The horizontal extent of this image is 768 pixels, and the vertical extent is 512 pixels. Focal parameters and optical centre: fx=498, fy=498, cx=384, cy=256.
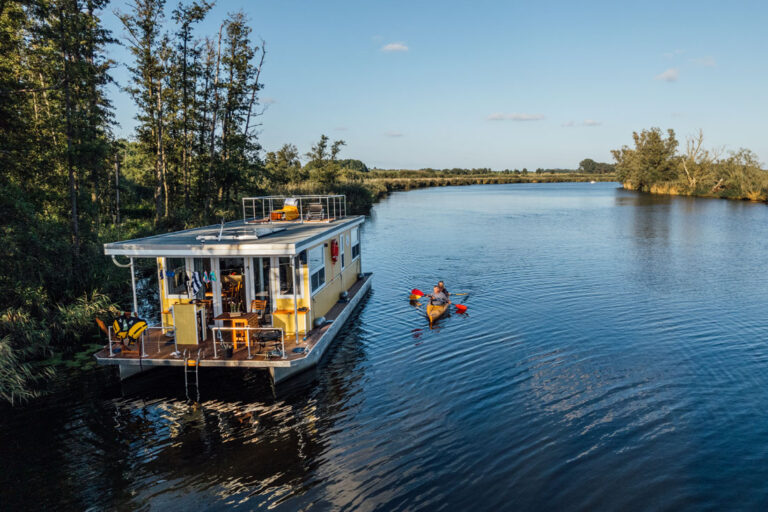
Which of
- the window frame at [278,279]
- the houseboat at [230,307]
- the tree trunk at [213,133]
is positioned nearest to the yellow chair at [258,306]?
the houseboat at [230,307]

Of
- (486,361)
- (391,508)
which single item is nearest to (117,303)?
(486,361)

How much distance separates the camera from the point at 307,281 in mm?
12711

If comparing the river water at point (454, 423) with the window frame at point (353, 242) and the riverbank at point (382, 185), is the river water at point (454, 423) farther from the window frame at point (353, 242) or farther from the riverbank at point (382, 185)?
the riverbank at point (382, 185)

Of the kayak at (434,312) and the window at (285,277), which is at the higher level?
the window at (285,277)

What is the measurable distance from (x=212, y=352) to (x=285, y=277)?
8.34 feet

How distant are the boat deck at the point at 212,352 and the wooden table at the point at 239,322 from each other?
0.61ft

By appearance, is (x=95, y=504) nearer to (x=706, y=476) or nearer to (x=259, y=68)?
(x=706, y=476)

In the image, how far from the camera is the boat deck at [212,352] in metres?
10.8

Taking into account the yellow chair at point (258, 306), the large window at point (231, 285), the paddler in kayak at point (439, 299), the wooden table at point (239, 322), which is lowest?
the paddler in kayak at point (439, 299)

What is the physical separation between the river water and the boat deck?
3.03ft

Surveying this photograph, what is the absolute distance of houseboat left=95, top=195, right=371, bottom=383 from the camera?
1120 centimetres

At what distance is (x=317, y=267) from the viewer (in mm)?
13844

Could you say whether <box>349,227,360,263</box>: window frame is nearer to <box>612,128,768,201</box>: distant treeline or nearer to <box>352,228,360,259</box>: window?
<box>352,228,360,259</box>: window

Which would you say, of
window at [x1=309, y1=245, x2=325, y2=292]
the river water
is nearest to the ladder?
the river water
